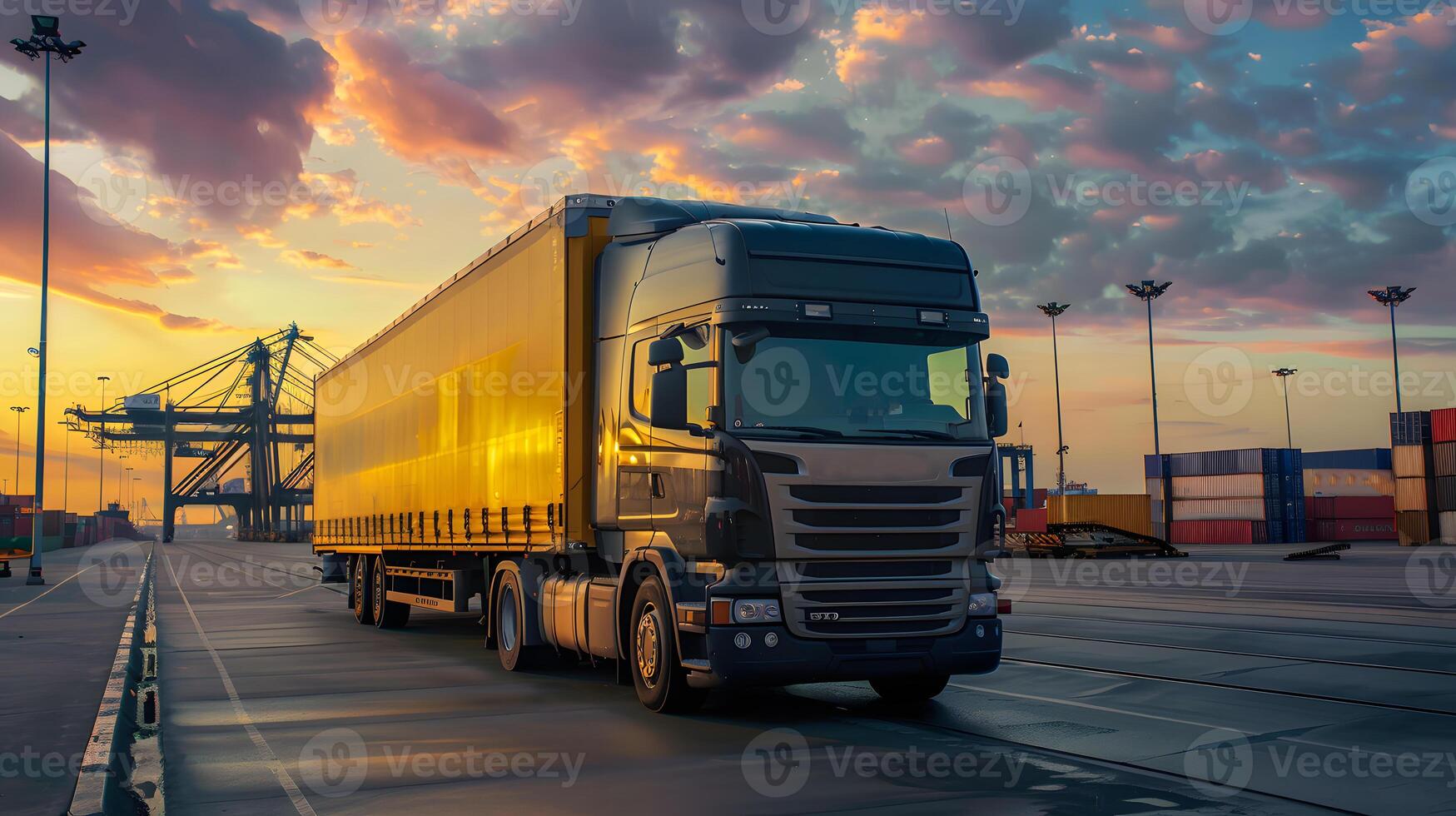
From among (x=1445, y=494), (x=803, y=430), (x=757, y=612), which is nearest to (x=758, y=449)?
(x=803, y=430)

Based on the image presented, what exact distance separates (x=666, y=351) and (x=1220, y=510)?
258 feet

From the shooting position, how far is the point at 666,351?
9.45 meters

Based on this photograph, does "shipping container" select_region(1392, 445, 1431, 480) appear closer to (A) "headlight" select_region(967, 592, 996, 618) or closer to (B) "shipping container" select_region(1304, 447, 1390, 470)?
(B) "shipping container" select_region(1304, 447, 1390, 470)

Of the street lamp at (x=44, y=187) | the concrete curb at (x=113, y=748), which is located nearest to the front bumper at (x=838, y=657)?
the concrete curb at (x=113, y=748)

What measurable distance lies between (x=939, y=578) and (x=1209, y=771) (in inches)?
102

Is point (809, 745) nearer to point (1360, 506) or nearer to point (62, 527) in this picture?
point (1360, 506)

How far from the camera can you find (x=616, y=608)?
34.8ft

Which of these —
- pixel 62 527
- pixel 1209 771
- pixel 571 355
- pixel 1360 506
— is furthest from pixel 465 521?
pixel 62 527

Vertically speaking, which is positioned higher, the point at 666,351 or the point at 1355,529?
the point at 666,351

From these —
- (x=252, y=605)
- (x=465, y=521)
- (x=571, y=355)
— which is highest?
(x=571, y=355)

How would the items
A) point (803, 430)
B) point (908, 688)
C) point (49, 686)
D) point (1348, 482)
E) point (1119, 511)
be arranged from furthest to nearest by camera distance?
point (1348, 482), point (1119, 511), point (49, 686), point (908, 688), point (803, 430)

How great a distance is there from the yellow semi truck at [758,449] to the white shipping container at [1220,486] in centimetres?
7318

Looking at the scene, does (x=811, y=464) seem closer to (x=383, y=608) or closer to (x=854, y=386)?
(x=854, y=386)

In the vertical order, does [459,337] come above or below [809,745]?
above
